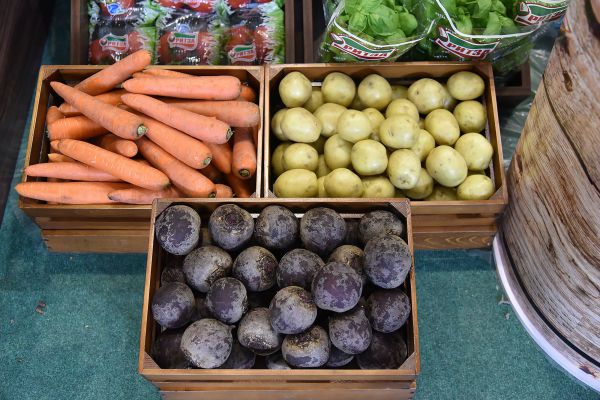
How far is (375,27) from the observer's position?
6.20ft

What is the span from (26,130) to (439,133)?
5.67ft

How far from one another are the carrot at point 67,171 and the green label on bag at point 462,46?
1206 mm

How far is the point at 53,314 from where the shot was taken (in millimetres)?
2131

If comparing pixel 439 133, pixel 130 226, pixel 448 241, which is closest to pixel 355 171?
pixel 439 133

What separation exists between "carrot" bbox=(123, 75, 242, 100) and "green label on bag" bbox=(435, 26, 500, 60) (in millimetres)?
711

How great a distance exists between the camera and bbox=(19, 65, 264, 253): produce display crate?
193cm

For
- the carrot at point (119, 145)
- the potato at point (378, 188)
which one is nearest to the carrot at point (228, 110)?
the carrot at point (119, 145)

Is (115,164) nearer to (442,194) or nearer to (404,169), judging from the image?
(404,169)

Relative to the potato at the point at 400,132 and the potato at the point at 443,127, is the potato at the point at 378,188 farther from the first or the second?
the potato at the point at 443,127

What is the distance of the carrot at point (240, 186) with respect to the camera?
205 centimetres

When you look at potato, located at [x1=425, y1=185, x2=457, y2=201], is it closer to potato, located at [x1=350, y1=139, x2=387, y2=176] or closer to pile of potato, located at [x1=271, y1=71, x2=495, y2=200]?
pile of potato, located at [x1=271, y1=71, x2=495, y2=200]

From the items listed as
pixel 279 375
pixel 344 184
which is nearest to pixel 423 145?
pixel 344 184

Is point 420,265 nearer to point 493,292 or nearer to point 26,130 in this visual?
point 493,292

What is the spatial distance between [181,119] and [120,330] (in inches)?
31.3
